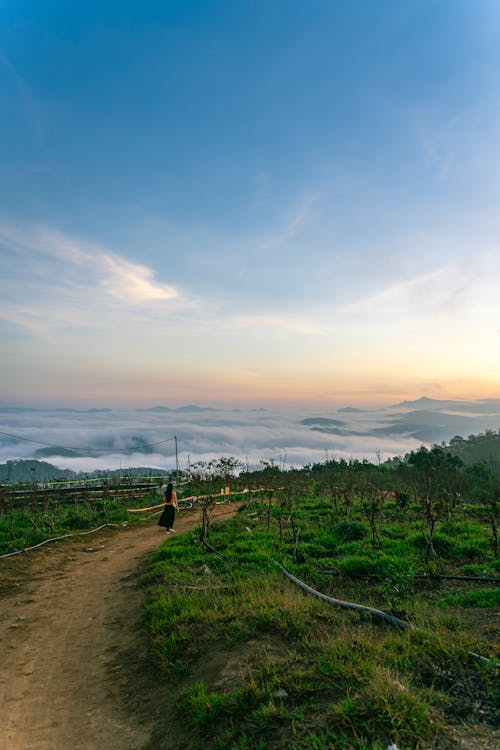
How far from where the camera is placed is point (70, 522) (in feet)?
57.1

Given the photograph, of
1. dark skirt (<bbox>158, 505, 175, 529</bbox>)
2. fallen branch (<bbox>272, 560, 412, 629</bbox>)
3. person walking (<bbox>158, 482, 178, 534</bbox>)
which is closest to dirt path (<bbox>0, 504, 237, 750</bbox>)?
fallen branch (<bbox>272, 560, 412, 629</bbox>)

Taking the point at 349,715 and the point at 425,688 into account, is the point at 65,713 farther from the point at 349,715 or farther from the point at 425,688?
the point at 425,688

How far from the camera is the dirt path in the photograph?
15.5ft

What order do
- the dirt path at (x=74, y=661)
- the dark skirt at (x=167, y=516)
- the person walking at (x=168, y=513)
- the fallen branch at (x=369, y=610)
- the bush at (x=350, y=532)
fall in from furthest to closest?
the dark skirt at (x=167, y=516), the person walking at (x=168, y=513), the bush at (x=350, y=532), the fallen branch at (x=369, y=610), the dirt path at (x=74, y=661)

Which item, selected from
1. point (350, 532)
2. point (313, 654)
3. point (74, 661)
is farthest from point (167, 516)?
point (313, 654)

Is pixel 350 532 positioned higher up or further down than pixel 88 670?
further down

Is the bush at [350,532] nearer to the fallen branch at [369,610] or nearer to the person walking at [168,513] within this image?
the fallen branch at [369,610]

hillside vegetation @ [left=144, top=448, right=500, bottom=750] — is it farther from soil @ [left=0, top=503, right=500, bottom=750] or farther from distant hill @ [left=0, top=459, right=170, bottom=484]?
distant hill @ [left=0, top=459, right=170, bottom=484]

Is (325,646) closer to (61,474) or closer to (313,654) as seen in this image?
(313,654)

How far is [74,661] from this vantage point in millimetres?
6414

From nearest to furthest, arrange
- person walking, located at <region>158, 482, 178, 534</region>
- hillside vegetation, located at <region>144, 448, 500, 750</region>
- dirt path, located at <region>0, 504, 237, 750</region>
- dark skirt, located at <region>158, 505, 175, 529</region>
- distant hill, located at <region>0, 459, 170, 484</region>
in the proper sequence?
hillside vegetation, located at <region>144, 448, 500, 750</region>, dirt path, located at <region>0, 504, 237, 750</region>, person walking, located at <region>158, 482, 178, 534</region>, dark skirt, located at <region>158, 505, 175, 529</region>, distant hill, located at <region>0, 459, 170, 484</region>

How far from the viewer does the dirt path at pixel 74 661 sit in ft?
15.5

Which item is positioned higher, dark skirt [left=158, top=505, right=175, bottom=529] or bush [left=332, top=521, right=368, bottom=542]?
bush [left=332, top=521, right=368, bottom=542]

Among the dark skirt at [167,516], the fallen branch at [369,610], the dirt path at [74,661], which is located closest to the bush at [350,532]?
the fallen branch at [369,610]
